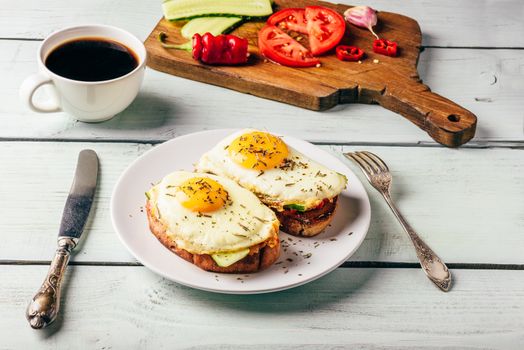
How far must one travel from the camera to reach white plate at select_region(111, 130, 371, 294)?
2.24 meters

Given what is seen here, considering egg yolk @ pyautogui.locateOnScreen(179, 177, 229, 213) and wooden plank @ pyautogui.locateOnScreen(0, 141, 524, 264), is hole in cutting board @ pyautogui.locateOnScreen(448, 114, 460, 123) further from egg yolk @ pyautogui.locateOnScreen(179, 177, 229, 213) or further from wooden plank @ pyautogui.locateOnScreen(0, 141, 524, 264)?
egg yolk @ pyautogui.locateOnScreen(179, 177, 229, 213)

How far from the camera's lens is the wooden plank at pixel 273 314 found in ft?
7.29

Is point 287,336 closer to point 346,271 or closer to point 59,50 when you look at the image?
point 346,271

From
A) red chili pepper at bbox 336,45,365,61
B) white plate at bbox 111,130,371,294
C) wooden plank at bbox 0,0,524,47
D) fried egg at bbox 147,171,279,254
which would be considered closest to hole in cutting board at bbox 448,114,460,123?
red chili pepper at bbox 336,45,365,61

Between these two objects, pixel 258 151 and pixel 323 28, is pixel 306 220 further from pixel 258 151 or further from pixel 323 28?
pixel 323 28

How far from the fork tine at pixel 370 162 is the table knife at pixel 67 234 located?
994 millimetres

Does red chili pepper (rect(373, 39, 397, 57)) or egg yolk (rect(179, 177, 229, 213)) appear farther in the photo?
red chili pepper (rect(373, 39, 397, 57))

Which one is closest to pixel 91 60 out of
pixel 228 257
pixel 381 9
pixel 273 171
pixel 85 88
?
pixel 85 88

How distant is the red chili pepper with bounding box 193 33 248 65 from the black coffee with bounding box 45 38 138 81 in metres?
0.35

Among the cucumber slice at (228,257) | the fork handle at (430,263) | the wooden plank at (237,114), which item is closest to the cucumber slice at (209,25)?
the wooden plank at (237,114)

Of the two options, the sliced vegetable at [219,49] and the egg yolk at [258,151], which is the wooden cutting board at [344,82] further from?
the egg yolk at [258,151]

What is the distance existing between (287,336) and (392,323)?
1.06 ft

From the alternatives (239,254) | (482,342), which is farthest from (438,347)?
(239,254)

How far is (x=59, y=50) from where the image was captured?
307 centimetres
